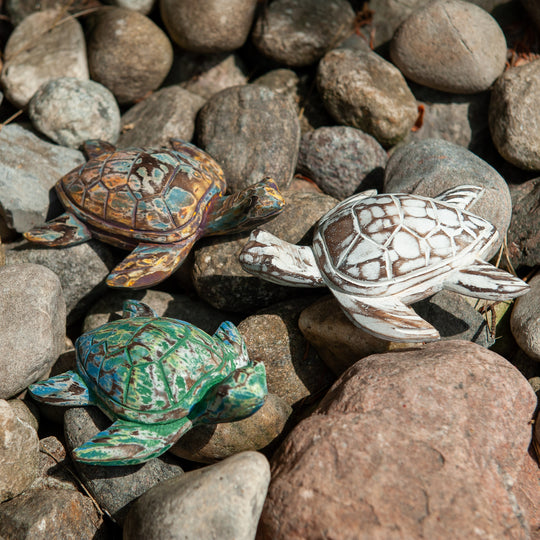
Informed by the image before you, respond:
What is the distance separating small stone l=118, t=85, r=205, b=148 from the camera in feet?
14.0

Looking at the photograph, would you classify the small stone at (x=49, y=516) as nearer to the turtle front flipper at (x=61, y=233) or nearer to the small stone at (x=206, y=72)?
the turtle front flipper at (x=61, y=233)

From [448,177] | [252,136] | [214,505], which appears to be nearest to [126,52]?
[252,136]

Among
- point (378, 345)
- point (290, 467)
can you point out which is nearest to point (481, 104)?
point (378, 345)

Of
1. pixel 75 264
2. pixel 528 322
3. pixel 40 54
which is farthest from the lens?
pixel 40 54

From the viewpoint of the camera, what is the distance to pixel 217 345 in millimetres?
3029

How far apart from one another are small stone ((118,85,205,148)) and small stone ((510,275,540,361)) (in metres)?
2.98

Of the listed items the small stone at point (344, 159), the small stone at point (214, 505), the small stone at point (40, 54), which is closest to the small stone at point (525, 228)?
the small stone at point (344, 159)

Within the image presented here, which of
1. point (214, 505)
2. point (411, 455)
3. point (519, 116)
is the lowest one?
point (214, 505)

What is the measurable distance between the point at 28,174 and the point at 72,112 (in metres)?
0.64

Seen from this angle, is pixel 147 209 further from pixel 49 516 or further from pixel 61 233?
pixel 49 516

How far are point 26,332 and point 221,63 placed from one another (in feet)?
10.2

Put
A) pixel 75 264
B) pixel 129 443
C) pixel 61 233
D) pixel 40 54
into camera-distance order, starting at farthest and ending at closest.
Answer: pixel 40 54
pixel 75 264
pixel 61 233
pixel 129 443

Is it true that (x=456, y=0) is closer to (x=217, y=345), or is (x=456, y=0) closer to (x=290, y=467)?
(x=217, y=345)

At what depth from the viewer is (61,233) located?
11.6 feet
